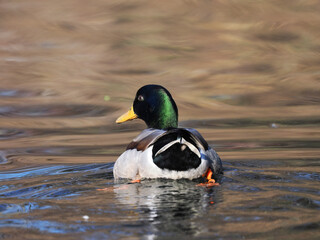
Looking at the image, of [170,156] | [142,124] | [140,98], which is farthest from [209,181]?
[142,124]

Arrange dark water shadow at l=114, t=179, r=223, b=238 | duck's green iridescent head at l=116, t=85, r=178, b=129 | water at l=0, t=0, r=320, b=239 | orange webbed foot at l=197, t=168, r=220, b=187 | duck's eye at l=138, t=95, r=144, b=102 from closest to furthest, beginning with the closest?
dark water shadow at l=114, t=179, r=223, b=238, water at l=0, t=0, r=320, b=239, orange webbed foot at l=197, t=168, r=220, b=187, duck's green iridescent head at l=116, t=85, r=178, b=129, duck's eye at l=138, t=95, r=144, b=102

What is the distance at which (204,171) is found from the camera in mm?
7176

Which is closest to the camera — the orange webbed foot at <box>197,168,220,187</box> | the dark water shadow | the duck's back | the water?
the dark water shadow

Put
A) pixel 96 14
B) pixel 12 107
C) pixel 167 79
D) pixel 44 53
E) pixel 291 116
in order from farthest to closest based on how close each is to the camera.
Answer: pixel 96 14 → pixel 44 53 → pixel 167 79 → pixel 12 107 → pixel 291 116

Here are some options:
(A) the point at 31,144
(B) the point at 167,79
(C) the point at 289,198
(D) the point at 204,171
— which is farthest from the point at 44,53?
(C) the point at 289,198

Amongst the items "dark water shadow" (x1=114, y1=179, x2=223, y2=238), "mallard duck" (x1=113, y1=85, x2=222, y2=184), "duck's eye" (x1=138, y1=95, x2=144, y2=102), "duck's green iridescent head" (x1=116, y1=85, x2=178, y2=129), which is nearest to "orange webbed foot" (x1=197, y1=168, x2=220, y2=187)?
"mallard duck" (x1=113, y1=85, x2=222, y2=184)

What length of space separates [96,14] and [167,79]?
5890 millimetres

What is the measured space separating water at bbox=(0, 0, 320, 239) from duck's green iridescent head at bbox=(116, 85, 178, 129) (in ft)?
2.82

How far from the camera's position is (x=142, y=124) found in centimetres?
1198

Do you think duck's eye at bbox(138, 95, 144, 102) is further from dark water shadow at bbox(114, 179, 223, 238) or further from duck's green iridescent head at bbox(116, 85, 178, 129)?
dark water shadow at bbox(114, 179, 223, 238)

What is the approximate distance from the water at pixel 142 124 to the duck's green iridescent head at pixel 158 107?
859 mm

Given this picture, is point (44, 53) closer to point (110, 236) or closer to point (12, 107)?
point (12, 107)

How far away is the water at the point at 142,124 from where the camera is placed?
219 inches

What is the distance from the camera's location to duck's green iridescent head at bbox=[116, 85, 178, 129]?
8297mm
